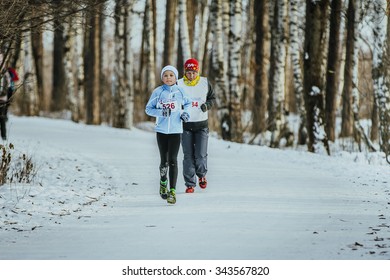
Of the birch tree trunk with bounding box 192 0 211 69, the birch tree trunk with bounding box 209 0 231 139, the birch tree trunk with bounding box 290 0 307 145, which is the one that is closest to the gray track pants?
the birch tree trunk with bounding box 209 0 231 139

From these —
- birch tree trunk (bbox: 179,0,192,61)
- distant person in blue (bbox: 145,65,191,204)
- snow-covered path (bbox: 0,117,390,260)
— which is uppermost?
birch tree trunk (bbox: 179,0,192,61)

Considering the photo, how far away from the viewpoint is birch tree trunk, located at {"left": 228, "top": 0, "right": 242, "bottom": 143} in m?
18.3

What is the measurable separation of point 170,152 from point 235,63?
9927 millimetres

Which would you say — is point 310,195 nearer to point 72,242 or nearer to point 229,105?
point 72,242

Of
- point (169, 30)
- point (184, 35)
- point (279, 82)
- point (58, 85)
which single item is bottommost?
point (58, 85)

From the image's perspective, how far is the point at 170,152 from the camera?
881 cm

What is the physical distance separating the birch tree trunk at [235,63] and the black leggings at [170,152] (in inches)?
386

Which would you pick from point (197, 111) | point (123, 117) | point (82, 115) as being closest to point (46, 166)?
point (197, 111)

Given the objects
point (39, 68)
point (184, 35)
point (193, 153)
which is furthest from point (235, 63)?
point (39, 68)

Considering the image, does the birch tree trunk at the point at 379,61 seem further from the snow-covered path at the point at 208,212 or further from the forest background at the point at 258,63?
the snow-covered path at the point at 208,212

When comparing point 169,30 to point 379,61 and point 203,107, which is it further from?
point 203,107

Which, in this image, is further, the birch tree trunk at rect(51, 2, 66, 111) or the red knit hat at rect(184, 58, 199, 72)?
the birch tree trunk at rect(51, 2, 66, 111)

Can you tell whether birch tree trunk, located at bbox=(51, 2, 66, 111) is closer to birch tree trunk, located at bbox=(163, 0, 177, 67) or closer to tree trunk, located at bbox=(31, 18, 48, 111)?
tree trunk, located at bbox=(31, 18, 48, 111)

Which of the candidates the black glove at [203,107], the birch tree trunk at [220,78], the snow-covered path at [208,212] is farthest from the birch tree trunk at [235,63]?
the black glove at [203,107]
